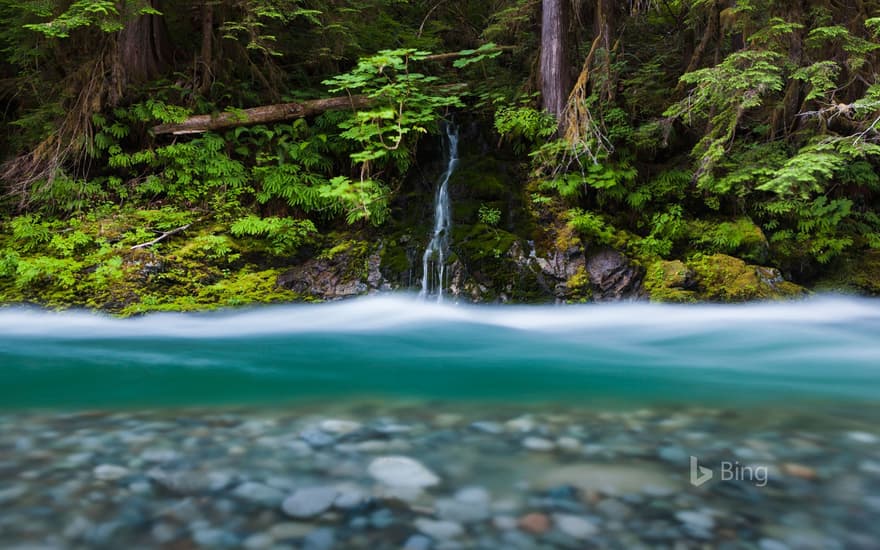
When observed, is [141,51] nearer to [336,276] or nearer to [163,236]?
[163,236]

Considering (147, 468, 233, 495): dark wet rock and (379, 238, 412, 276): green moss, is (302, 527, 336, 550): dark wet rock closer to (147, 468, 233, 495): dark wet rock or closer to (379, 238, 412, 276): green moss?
(147, 468, 233, 495): dark wet rock

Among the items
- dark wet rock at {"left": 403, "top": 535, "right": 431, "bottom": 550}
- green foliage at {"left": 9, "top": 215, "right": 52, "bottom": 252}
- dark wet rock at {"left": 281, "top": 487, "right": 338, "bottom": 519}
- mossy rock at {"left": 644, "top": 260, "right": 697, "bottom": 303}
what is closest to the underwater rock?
dark wet rock at {"left": 281, "top": 487, "right": 338, "bottom": 519}

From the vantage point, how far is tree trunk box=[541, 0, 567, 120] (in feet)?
28.3

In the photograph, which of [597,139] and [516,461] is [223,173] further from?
[516,461]

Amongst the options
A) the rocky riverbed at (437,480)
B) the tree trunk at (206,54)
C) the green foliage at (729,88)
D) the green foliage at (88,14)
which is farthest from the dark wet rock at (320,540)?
the tree trunk at (206,54)

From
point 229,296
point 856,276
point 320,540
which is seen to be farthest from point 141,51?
point 856,276

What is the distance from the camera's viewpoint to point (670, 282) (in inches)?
285

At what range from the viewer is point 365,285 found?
7543mm

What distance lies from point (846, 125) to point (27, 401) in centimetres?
982

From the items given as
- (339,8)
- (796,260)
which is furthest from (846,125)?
(339,8)

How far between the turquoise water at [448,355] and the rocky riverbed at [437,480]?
554 mm

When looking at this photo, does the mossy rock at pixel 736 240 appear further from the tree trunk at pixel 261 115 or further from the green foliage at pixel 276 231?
the green foliage at pixel 276 231

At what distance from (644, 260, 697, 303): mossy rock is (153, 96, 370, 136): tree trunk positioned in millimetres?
5149

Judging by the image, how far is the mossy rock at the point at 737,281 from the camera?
279 inches
